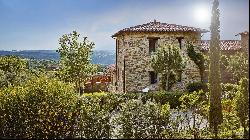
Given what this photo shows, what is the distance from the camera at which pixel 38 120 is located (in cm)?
1307

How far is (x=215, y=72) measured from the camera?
55.2 ft

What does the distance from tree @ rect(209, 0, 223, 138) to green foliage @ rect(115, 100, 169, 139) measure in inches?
147

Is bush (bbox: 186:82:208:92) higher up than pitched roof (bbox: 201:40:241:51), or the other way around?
pitched roof (bbox: 201:40:241:51)

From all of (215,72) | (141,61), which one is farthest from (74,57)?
(215,72)

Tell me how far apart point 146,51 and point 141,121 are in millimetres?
22813

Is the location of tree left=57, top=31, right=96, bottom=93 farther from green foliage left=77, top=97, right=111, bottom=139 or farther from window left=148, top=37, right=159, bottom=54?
green foliage left=77, top=97, right=111, bottom=139

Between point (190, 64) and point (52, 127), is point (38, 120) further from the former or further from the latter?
point (190, 64)

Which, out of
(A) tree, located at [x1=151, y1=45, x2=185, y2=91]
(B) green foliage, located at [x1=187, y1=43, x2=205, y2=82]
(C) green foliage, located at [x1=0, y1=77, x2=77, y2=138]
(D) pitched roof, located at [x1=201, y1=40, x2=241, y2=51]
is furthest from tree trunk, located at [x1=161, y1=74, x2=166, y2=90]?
(C) green foliage, located at [x1=0, y1=77, x2=77, y2=138]

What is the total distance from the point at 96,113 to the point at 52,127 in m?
1.56

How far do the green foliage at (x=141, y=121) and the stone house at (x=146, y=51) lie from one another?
21.6m

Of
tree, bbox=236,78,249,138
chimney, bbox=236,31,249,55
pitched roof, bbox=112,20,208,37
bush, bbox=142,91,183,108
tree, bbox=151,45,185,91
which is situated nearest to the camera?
tree, bbox=236,78,249,138

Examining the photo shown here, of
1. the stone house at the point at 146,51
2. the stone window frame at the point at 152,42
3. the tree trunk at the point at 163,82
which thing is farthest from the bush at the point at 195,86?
the stone window frame at the point at 152,42

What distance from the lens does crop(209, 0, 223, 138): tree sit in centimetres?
1591

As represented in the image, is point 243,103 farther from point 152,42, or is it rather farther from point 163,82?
point 152,42
